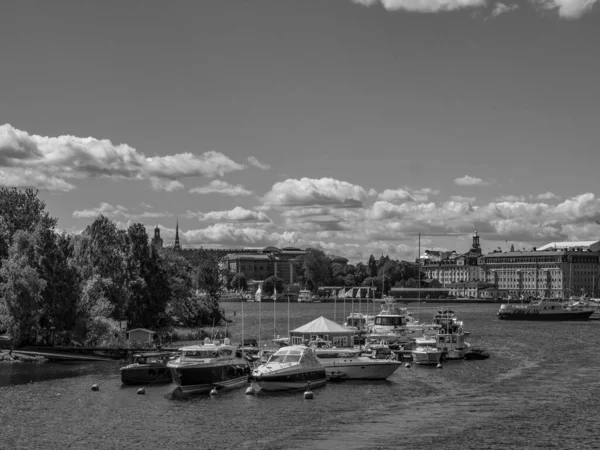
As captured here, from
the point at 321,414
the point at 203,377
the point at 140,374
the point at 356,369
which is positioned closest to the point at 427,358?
the point at 356,369

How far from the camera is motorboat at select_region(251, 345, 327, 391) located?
65.8 metres

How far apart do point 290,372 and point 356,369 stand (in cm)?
936

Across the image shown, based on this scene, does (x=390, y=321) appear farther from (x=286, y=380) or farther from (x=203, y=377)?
(x=203, y=377)

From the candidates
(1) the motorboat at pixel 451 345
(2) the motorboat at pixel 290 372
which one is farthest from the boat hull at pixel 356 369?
(1) the motorboat at pixel 451 345

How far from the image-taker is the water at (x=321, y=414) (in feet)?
161

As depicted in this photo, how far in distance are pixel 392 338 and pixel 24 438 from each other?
59.6 metres

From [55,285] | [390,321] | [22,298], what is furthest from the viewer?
[390,321]

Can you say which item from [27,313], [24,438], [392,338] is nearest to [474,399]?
[24,438]

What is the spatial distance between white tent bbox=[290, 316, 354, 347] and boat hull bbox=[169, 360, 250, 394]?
18132mm

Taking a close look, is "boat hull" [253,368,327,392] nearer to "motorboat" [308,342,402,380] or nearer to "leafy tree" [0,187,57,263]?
"motorboat" [308,342,402,380]

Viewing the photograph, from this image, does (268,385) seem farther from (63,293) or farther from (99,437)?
(63,293)

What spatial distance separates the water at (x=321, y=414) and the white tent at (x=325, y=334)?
8.75 m

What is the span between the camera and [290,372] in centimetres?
6662

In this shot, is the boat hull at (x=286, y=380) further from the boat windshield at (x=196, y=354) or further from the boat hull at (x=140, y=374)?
the boat hull at (x=140, y=374)
